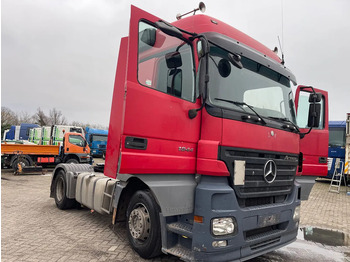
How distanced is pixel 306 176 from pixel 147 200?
3.08m

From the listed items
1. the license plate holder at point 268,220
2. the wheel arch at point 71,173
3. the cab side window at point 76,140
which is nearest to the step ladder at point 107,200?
the wheel arch at point 71,173

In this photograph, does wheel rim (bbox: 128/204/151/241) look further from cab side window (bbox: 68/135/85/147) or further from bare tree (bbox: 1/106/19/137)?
bare tree (bbox: 1/106/19/137)

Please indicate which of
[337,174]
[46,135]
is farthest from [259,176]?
[46,135]

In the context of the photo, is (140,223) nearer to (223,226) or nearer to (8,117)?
(223,226)

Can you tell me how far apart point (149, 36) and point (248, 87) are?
1508mm

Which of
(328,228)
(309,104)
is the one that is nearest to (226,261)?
(309,104)

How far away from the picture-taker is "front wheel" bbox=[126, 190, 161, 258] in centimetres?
348

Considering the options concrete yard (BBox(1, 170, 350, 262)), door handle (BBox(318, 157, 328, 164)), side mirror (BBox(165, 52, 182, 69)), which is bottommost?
concrete yard (BBox(1, 170, 350, 262))

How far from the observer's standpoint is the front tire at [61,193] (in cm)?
646

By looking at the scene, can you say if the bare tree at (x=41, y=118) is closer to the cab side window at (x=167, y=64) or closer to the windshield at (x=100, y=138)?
the windshield at (x=100, y=138)

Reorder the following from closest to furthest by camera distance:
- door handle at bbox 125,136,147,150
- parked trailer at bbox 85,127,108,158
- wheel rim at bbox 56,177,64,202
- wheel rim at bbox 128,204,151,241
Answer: door handle at bbox 125,136,147,150 < wheel rim at bbox 128,204,151,241 < wheel rim at bbox 56,177,64,202 < parked trailer at bbox 85,127,108,158

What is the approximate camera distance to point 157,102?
10.1 ft

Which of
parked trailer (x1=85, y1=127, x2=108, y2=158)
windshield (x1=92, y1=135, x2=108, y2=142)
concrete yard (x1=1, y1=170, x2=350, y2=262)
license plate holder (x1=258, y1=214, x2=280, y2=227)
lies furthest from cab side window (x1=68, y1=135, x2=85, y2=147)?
license plate holder (x1=258, y1=214, x2=280, y2=227)

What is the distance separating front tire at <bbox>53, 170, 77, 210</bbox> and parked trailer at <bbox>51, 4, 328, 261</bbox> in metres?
3.22
